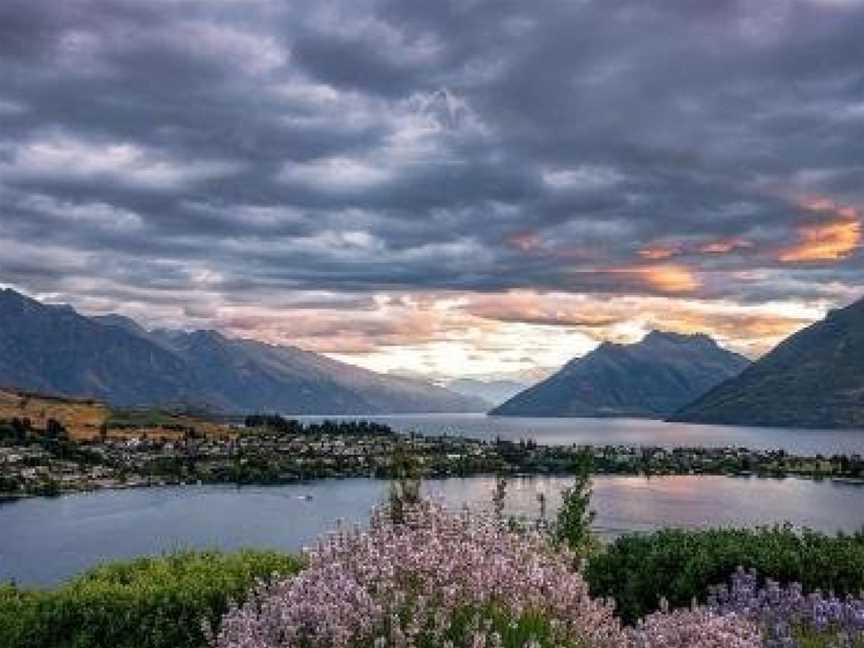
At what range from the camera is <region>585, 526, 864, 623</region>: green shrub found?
Answer: 1809 cm

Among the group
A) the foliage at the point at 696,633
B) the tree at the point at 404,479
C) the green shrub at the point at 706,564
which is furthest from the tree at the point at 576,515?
the foliage at the point at 696,633

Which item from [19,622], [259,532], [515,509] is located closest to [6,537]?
[259,532]

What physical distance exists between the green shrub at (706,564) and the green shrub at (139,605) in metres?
6.00

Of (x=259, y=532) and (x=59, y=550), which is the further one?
(x=259, y=532)

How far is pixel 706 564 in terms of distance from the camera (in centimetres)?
1847

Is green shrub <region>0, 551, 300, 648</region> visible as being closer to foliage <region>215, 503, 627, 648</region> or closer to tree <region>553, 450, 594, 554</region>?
tree <region>553, 450, 594, 554</region>

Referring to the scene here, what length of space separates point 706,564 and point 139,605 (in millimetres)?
10193

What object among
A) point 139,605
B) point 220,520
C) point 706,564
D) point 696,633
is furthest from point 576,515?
point 220,520

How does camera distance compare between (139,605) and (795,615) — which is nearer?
(795,615)

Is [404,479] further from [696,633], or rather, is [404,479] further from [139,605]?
[696,633]

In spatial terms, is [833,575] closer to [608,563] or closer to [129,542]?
[608,563]

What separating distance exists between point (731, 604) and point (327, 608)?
7762 millimetres

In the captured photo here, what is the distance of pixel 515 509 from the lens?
540ft

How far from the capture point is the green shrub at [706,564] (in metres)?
18.1
